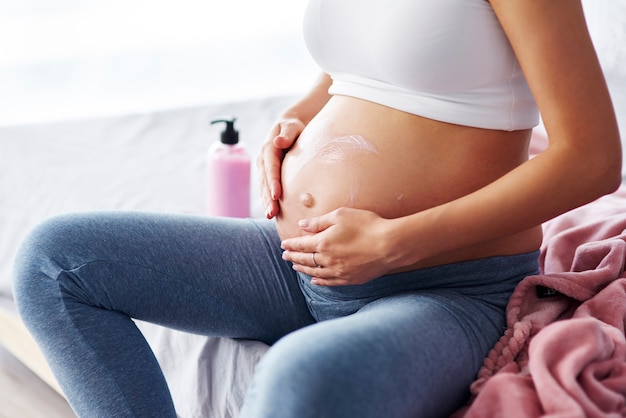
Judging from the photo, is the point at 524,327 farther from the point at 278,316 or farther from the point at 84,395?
the point at 84,395

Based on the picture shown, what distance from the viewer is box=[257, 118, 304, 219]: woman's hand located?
3.73ft

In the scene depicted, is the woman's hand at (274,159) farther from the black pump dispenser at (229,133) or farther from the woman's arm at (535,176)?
the black pump dispenser at (229,133)

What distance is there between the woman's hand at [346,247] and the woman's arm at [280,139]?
0.43 ft

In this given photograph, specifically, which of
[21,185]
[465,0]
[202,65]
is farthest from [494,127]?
[202,65]

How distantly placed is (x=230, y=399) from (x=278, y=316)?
0.14 m

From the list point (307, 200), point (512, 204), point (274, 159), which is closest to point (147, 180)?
point (274, 159)

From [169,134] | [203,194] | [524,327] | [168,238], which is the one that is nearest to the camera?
[524,327]

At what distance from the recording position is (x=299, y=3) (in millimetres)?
2586

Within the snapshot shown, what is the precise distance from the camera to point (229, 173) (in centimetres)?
158

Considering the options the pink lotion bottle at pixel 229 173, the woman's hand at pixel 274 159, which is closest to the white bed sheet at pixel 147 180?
the pink lotion bottle at pixel 229 173

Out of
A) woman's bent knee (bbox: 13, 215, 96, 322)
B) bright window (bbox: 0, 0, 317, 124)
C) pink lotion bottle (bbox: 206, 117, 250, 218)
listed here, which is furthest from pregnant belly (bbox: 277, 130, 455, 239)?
bright window (bbox: 0, 0, 317, 124)

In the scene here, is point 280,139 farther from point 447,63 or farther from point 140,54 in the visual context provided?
point 140,54

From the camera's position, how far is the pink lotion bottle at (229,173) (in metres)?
1.58

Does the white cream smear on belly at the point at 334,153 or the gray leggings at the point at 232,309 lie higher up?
the white cream smear on belly at the point at 334,153
